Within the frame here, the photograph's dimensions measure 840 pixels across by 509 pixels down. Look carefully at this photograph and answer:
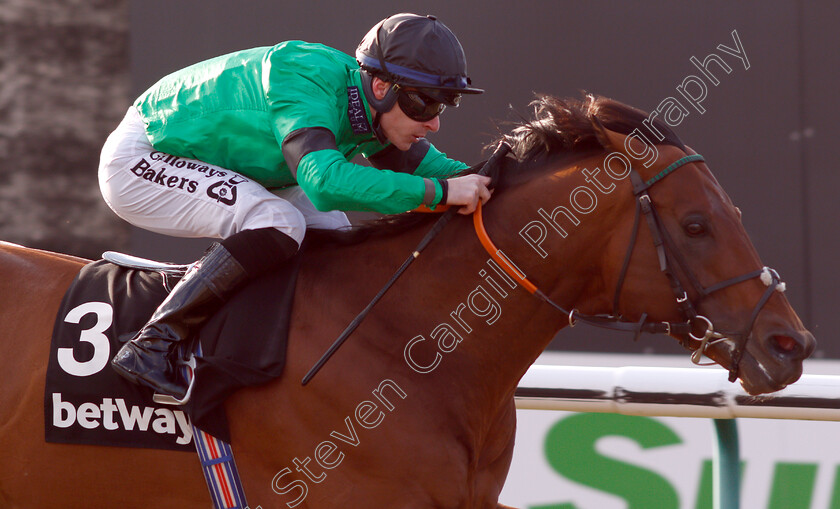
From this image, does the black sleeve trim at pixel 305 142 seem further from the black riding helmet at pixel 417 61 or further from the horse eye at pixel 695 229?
the horse eye at pixel 695 229

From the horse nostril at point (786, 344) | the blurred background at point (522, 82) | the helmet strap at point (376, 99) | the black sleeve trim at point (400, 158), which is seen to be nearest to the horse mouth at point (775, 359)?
the horse nostril at point (786, 344)

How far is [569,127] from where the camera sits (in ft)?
7.59

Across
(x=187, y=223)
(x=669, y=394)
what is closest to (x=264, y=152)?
(x=187, y=223)

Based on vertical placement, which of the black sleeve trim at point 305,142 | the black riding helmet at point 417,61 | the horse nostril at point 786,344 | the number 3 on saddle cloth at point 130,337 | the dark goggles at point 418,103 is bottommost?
the number 3 on saddle cloth at point 130,337

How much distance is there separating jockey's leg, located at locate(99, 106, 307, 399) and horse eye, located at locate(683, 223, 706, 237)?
101 cm

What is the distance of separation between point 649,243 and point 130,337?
1.37 meters

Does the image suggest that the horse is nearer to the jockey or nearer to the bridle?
the bridle

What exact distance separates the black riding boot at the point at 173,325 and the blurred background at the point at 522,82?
143 cm

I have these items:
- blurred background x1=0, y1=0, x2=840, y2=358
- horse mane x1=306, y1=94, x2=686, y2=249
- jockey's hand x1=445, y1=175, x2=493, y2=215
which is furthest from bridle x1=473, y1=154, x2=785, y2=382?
blurred background x1=0, y1=0, x2=840, y2=358

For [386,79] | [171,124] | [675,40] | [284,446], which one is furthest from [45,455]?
[675,40]

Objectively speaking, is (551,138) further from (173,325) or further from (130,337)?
(130,337)

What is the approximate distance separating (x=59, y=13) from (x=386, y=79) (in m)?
3.27

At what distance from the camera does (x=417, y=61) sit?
2336mm

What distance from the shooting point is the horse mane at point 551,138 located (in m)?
2.29
